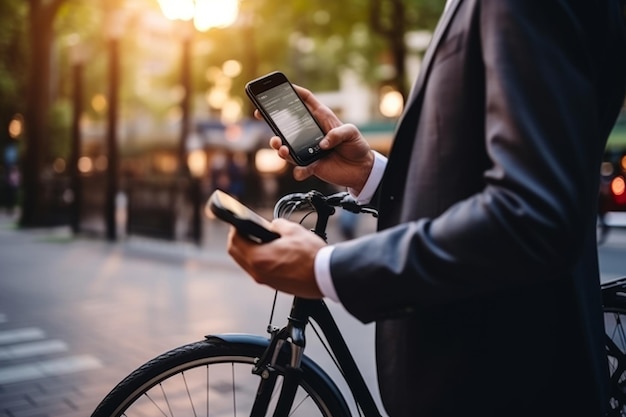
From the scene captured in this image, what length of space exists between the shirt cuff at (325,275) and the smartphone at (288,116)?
1.98 ft

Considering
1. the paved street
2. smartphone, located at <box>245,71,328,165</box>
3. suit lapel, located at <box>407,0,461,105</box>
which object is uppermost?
suit lapel, located at <box>407,0,461,105</box>

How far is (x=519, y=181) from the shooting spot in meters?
1.12

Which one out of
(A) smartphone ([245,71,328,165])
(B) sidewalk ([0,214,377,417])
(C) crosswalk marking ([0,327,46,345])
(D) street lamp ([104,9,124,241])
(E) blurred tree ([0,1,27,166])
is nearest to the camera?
(A) smartphone ([245,71,328,165])

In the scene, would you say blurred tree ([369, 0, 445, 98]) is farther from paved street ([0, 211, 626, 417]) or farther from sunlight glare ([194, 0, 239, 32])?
paved street ([0, 211, 626, 417])

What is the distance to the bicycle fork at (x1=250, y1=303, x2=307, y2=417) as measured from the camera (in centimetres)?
166

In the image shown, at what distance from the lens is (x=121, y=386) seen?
1667 millimetres

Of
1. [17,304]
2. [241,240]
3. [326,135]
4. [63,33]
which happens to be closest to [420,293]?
[241,240]

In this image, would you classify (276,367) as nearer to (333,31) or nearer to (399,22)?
(399,22)

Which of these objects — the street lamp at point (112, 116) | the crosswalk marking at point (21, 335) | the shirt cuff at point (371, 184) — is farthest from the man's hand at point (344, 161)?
the street lamp at point (112, 116)

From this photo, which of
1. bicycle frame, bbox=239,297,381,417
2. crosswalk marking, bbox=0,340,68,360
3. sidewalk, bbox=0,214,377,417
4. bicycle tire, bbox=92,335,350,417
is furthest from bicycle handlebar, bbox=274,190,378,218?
crosswalk marking, bbox=0,340,68,360

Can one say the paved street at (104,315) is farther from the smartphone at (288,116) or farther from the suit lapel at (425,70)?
the suit lapel at (425,70)

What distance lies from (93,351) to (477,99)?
430cm

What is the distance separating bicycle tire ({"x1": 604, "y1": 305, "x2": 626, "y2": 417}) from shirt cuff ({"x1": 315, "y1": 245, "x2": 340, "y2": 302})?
1248mm

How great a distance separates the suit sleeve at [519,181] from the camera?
1120 mm
